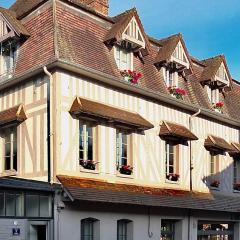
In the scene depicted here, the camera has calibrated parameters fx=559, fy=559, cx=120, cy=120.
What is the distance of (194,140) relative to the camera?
22375 mm

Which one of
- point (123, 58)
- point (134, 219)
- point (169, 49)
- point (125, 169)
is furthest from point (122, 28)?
point (134, 219)

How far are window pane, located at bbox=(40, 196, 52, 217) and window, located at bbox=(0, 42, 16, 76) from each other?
17.3 feet

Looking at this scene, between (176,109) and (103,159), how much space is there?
198 inches

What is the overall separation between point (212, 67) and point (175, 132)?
5773 mm

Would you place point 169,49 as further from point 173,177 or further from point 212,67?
point 173,177

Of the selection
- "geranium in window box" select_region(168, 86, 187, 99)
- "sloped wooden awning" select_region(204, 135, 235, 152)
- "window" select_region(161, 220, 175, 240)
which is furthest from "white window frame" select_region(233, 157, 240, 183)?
"window" select_region(161, 220, 175, 240)

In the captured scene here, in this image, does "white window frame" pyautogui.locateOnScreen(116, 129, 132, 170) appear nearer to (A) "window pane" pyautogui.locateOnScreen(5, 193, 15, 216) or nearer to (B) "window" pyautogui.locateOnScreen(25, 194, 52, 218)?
(B) "window" pyautogui.locateOnScreen(25, 194, 52, 218)

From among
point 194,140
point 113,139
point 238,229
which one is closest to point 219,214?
point 238,229

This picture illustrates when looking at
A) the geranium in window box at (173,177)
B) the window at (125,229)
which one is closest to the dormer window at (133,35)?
the geranium in window box at (173,177)

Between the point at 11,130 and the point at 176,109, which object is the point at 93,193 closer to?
the point at 11,130

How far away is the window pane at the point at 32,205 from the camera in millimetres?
15734

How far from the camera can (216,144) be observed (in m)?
23.5

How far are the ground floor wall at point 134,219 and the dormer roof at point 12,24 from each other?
616 centimetres

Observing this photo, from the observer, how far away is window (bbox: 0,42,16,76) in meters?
19.4
